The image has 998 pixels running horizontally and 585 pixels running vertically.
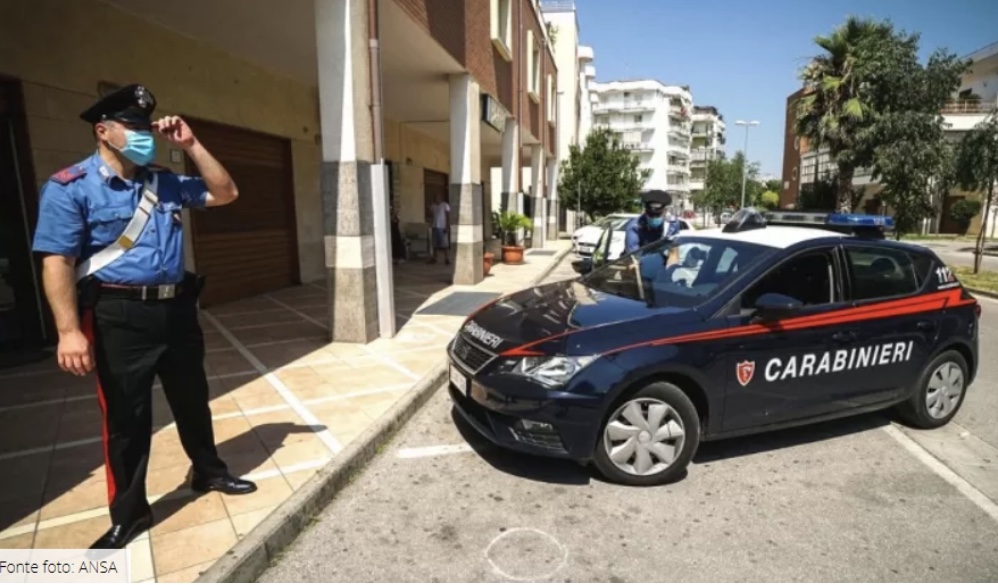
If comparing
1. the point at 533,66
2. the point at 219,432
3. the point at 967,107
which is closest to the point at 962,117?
the point at 967,107

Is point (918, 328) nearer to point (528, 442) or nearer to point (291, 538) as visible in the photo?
point (528, 442)

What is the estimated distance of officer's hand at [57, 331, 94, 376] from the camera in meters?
2.26

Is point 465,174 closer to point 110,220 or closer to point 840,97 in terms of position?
point 110,220

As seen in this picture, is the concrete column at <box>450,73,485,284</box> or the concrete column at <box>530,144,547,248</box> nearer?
the concrete column at <box>450,73,485,284</box>

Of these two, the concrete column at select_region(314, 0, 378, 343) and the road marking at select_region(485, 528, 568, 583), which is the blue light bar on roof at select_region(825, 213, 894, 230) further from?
the concrete column at select_region(314, 0, 378, 343)

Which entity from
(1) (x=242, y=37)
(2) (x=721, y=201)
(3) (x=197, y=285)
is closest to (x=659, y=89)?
(2) (x=721, y=201)

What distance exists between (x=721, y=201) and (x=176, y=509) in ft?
209

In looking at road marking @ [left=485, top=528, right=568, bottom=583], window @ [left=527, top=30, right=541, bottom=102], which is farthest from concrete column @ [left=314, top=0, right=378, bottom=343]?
window @ [left=527, top=30, right=541, bottom=102]

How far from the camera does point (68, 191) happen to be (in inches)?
90.1

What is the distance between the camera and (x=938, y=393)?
4.27 meters

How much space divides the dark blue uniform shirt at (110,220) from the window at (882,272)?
13.7 ft

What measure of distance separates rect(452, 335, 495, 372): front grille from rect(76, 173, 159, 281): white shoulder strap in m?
1.91

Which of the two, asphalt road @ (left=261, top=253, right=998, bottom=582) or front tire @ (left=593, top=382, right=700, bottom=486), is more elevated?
front tire @ (left=593, top=382, right=700, bottom=486)

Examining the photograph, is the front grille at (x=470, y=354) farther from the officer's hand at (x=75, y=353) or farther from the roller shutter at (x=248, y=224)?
the roller shutter at (x=248, y=224)
